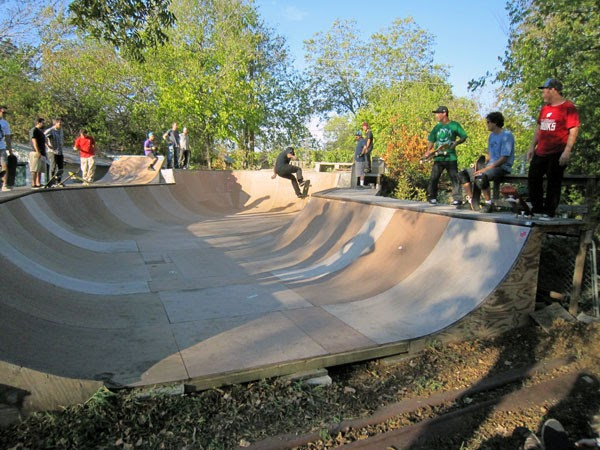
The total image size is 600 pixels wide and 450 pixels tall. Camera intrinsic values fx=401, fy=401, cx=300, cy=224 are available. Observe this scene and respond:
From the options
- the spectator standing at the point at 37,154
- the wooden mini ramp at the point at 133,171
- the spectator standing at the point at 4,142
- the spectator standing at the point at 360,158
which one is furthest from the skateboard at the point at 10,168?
the spectator standing at the point at 360,158

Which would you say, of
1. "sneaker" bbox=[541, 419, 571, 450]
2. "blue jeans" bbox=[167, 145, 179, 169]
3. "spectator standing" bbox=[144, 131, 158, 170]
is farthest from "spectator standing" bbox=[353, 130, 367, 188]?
"sneaker" bbox=[541, 419, 571, 450]

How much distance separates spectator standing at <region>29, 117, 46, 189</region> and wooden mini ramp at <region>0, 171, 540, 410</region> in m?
1.98

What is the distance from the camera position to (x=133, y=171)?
15.9 m

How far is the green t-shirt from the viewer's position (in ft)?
20.9

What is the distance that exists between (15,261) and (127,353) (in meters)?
2.35

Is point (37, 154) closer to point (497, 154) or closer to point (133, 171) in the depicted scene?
point (133, 171)

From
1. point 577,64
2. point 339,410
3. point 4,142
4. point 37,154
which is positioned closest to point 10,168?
point 37,154

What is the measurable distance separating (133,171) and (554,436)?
52.8 feet

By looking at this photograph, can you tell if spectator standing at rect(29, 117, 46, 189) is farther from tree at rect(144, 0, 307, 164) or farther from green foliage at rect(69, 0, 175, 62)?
tree at rect(144, 0, 307, 164)

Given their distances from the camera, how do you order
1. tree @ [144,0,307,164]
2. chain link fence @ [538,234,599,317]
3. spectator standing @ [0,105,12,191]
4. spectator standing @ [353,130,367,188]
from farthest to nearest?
1. tree @ [144,0,307,164]
2. spectator standing @ [353,130,367,188]
3. spectator standing @ [0,105,12,191]
4. chain link fence @ [538,234,599,317]

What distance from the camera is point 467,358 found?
138 inches

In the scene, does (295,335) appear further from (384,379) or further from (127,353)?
(127,353)

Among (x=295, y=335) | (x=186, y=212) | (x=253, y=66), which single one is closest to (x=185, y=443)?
(x=295, y=335)

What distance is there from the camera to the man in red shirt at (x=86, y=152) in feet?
38.4
